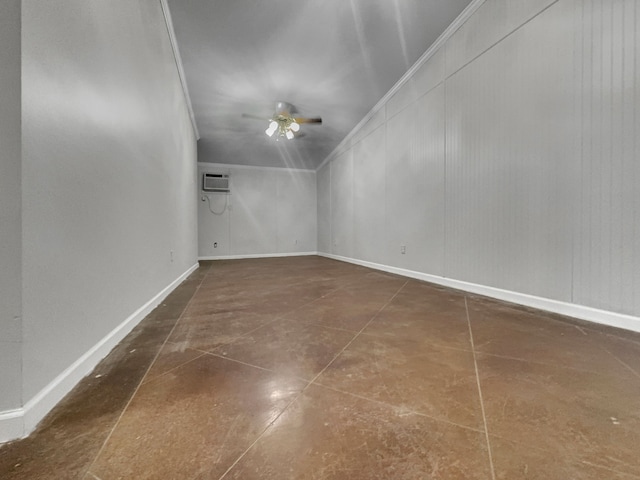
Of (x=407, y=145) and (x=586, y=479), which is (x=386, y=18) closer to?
(x=407, y=145)

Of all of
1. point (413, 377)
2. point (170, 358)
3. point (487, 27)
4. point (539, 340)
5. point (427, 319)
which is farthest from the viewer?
point (487, 27)

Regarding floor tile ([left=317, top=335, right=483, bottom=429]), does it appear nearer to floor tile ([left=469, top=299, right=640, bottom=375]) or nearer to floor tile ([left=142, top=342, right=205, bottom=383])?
floor tile ([left=469, top=299, right=640, bottom=375])

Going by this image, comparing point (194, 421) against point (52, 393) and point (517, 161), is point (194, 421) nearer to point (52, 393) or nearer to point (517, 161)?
point (52, 393)

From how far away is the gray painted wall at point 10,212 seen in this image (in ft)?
2.32

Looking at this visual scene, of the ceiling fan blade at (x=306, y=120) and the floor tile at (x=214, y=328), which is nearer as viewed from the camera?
the floor tile at (x=214, y=328)

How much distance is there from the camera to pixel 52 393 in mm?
843

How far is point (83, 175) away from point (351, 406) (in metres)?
1.39

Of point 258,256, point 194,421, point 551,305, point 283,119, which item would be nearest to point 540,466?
point 194,421

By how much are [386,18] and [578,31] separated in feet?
5.01

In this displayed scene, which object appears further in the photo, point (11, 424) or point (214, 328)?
point (214, 328)

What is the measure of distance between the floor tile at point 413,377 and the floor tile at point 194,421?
0.25m

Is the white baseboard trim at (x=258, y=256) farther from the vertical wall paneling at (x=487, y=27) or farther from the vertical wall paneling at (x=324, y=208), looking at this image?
the vertical wall paneling at (x=487, y=27)

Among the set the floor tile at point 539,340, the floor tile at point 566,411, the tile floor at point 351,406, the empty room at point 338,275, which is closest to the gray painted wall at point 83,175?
the empty room at point 338,275

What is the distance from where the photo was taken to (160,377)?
1.05 m
